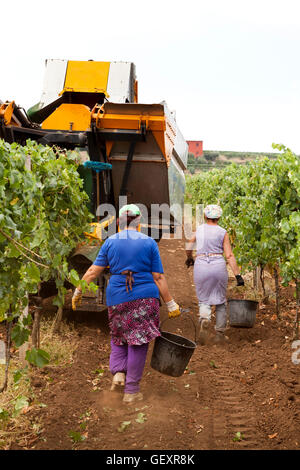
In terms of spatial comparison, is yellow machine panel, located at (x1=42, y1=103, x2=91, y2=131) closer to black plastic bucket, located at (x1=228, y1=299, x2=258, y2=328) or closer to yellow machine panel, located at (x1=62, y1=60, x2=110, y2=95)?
yellow machine panel, located at (x1=62, y1=60, x2=110, y2=95)

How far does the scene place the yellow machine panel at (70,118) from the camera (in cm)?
734

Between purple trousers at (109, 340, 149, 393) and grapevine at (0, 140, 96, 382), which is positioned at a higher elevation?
grapevine at (0, 140, 96, 382)

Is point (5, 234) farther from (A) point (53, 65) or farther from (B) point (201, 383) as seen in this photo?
(A) point (53, 65)

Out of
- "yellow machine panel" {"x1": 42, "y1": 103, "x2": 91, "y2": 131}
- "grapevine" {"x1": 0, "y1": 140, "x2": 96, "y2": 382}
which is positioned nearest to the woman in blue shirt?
"grapevine" {"x1": 0, "y1": 140, "x2": 96, "y2": 382}

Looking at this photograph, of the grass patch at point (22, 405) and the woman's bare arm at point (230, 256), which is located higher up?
the woman's bare arm at point (230, 256)

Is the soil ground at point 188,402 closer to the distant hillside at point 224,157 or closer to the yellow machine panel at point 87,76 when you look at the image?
the yellow machine panel at point 87,76

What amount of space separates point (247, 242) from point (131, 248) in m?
4.22

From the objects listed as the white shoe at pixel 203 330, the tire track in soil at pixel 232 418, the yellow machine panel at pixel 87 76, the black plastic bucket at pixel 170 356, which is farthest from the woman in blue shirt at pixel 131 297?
the yellow machine panel at pixel 87 76

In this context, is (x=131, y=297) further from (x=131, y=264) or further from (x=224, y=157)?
(x=224, y=157)

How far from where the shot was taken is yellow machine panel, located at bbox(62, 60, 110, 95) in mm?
7781

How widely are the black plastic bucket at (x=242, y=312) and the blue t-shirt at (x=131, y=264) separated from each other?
87.6 inches

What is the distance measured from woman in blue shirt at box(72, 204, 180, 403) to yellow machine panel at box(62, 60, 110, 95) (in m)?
3.76
